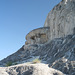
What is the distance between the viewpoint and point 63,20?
2142 cm

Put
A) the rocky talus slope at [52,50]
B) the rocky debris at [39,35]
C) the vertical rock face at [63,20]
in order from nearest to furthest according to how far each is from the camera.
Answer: the rocky talus slope at [52,50] < the vertical rock face at [63,20] < the rocky debris at [39,35]

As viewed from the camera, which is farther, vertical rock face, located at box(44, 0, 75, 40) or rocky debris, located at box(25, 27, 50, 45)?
rocky debris, located at box(25, 27, 50, 45)

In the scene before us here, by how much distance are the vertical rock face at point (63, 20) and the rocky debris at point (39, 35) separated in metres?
2.89

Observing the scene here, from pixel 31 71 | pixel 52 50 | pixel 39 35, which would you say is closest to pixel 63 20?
pixel 52 50

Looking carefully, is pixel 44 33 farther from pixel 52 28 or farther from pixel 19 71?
pixel 19 71

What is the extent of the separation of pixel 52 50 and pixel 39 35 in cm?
1157

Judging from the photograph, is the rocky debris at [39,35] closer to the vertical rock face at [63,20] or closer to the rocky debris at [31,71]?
the vertical rock face at [63,20]

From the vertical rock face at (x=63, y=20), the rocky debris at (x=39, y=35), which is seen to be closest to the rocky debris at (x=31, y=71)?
the vertical rock face at (x=63, y=20)

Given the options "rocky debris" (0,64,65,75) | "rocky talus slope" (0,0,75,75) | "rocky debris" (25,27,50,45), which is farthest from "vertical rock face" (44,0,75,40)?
"rocky debris" (0,64,65,75)

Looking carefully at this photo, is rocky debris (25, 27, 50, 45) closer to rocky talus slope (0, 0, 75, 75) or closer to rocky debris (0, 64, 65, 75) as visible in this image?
rocky talus slope (0, 0, 75, 75)

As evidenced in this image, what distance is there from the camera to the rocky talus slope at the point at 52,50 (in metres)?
10.9

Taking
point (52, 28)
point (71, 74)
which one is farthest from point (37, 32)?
point (71, 74)

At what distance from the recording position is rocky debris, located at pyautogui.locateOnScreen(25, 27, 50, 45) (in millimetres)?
27225

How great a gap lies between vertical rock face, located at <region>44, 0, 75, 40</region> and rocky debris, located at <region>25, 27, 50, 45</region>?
2892 millimetres
